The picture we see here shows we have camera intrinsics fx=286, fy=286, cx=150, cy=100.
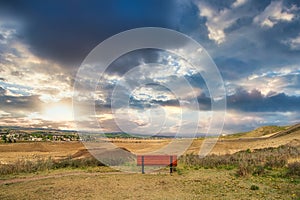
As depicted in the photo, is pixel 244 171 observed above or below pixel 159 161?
below

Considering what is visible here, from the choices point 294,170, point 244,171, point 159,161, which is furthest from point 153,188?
point 294,170

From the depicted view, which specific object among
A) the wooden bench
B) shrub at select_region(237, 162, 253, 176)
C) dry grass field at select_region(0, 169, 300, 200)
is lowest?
dry grass field at select_region(0, 169, 300, 200)

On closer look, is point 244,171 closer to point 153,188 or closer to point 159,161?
point 159,161

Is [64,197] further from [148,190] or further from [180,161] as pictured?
[180,161]

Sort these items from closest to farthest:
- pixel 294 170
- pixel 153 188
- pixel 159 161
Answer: pixel 153 188 → pixel 294 170 → pixel 159 161

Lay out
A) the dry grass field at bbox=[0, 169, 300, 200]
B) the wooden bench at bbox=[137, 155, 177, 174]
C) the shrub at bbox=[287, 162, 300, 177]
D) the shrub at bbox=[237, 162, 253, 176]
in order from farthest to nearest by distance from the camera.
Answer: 1. the wooden bench at bbox=[137, 155, 177, 174]
2. the shrub at bbox=[237, 162, 253, 176]
3. the shrub at bbox=[287, 162, 300, 177]
4. the dry grass field at bbox=[0, 169, 300, 200]

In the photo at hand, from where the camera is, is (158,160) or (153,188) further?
(158,160)

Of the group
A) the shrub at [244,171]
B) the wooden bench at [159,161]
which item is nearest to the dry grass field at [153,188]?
the shrub at [244,171]

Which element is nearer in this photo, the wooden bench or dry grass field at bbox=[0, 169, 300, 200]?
dry grass field at bbox=[0, 169, 300, 200]

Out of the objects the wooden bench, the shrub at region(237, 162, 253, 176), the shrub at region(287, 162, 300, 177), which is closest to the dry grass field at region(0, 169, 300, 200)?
the shrub at region(237, 162, 253, 176)

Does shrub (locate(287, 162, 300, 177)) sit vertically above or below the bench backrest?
below

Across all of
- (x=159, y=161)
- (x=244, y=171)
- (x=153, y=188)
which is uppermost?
(x=159, y=161)

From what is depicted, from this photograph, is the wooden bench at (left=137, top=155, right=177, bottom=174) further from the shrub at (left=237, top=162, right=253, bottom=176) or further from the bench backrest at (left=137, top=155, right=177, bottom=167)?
the shrub at (left=237, top=162, right=253, bottom=176)

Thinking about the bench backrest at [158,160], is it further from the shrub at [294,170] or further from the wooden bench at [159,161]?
the shrub at [294,170]
